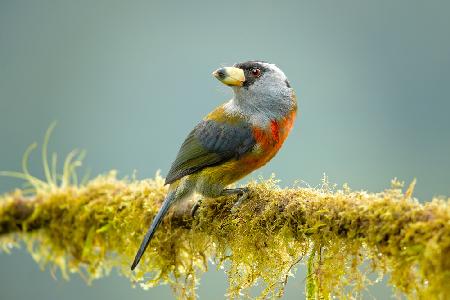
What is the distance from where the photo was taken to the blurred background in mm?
29625

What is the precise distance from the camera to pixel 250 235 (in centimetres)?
318

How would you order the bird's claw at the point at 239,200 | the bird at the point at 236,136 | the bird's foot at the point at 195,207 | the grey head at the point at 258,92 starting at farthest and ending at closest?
the grey head at the point at 258,92 → the bird at the point at 236,136 → the bird's foot at the point at 195,207 → the bird's claw at the point at 239,200

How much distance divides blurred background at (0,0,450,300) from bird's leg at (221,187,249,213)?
867 mm

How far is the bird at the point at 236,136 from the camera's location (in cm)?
367

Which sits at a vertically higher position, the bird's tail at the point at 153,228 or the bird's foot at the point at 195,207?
the bird's foot at the point at 195,207

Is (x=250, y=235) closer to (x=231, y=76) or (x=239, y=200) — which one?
(x=239, y=200)

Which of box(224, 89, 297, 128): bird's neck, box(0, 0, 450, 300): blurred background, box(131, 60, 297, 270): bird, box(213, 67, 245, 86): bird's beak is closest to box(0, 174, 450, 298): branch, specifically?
box(131, 60, 297, 270): bird

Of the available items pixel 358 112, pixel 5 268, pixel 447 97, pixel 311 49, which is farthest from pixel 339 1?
pixel 5 268

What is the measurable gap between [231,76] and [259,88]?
16 cm

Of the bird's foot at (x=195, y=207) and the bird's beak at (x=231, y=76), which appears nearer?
the bird's foot at (x=195, y=207)

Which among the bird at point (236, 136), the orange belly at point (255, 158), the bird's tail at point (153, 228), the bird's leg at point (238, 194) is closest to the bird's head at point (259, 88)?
the bird at point (236, 136)

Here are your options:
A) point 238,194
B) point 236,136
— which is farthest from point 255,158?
point 238,194

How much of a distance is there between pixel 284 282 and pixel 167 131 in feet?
92.4

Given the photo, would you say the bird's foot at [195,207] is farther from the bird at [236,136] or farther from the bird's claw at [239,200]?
the bird's claw at [239,200]
